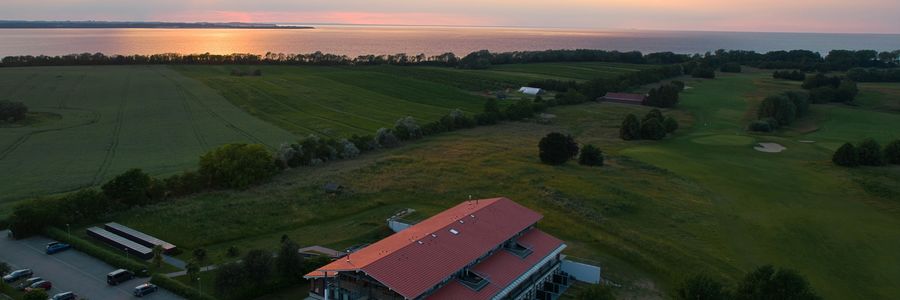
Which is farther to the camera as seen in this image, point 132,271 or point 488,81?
point 488,81

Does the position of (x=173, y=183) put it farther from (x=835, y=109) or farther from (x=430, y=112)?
(x=835, y=109)

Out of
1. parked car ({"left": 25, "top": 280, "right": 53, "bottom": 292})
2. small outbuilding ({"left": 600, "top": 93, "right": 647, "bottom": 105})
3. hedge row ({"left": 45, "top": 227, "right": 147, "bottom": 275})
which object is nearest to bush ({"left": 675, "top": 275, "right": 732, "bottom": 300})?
hedge row ({"left": 45, "top": 227, "right": 147, "bottom": 275})

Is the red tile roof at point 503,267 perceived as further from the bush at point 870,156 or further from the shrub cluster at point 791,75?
the shrub cluster at point 791,75

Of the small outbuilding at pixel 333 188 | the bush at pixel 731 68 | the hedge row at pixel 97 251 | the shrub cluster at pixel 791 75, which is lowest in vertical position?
the hedge row at pixel 97 251

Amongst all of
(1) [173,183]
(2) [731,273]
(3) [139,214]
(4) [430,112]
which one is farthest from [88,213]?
(4) [430,112]

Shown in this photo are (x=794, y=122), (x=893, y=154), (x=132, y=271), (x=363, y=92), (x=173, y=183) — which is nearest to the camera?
(x=132, y=271)

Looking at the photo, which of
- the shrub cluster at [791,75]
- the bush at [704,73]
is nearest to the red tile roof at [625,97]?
the bush at [704,73]

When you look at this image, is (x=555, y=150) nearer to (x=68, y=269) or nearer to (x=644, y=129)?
(x=644, y=129)
